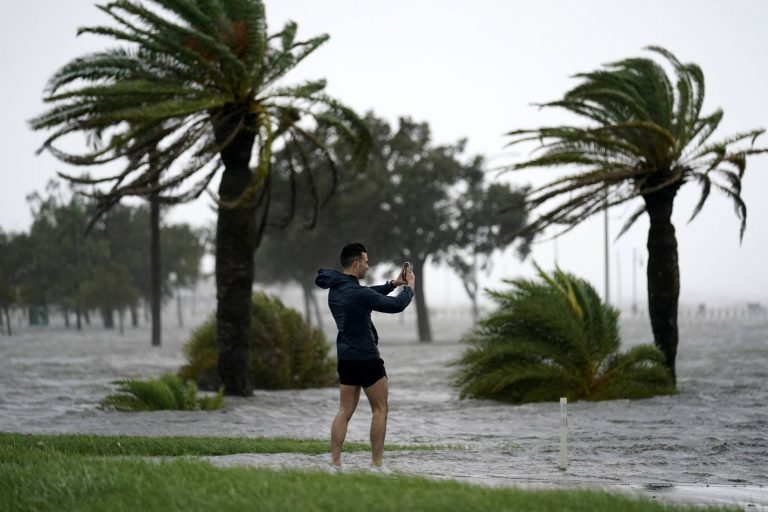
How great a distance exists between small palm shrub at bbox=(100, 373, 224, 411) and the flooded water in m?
0.41

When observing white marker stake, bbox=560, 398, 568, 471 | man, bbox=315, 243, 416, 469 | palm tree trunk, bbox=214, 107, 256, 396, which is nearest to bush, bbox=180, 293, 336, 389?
palm tree trunk, bbox=214, 107, 256, 396

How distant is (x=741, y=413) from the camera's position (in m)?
16.2

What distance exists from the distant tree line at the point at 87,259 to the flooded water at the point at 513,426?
35.5 metres

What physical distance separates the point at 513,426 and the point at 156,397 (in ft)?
19.6

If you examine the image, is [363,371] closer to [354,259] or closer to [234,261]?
[354,259]

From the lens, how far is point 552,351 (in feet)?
59.0

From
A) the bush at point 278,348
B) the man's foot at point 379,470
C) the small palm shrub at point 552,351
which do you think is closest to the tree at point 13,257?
the bush at point 278,348

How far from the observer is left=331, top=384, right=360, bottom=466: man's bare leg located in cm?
851


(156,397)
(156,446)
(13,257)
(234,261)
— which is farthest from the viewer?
(13,257)

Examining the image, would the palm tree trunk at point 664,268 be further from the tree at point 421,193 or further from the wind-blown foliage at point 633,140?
the tree at point 421,193

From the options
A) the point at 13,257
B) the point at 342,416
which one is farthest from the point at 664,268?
the point at 13,257

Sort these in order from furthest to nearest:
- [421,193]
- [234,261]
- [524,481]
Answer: [421,193] → [234,261] → [524,481]

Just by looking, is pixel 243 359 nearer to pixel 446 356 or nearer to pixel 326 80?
pixel 326 80

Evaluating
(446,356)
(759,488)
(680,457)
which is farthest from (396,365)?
(759,488)
